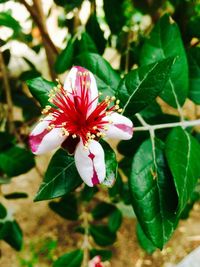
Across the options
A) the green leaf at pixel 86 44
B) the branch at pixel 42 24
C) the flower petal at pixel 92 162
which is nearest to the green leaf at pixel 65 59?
the green leaf at pixel 86 44

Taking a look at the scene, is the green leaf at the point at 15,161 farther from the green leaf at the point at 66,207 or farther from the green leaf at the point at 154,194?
the green leaf at the point at 154,194

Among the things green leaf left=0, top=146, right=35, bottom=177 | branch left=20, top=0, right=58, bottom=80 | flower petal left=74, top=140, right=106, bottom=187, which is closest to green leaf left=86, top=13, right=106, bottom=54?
branch left=20, top=0, right=58, bottom=80

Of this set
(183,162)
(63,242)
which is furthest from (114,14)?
(63,242)

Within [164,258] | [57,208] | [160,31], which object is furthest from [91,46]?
[164,258]

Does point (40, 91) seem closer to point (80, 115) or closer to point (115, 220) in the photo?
point (80, 115)

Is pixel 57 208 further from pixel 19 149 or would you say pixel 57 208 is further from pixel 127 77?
pixel 127 77

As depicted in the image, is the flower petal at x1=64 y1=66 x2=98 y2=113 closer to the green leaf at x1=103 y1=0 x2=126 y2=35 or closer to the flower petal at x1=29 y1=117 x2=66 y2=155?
the flower petal at x1=29 y1=117 x2=66 y2=155
